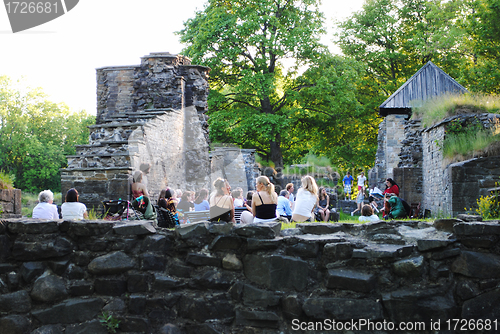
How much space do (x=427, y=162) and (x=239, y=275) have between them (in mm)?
11153

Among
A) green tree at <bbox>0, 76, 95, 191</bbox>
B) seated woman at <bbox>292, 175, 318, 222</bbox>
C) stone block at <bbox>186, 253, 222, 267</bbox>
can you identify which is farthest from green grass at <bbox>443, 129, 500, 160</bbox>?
green tree at <bbox>0, 76, 95, 191</bbox>

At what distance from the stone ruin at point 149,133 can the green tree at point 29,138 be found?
90.3 ft

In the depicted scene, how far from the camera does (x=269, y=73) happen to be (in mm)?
24297

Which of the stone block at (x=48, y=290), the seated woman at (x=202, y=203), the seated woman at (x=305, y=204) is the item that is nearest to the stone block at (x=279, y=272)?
the stone block at (x=48, y=290)

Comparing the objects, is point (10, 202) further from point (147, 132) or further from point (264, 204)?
point (147, 132)

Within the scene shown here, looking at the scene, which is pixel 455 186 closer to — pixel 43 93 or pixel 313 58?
pixel 313 58

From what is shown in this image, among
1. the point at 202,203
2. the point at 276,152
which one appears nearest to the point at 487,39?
→ the point at 276,152

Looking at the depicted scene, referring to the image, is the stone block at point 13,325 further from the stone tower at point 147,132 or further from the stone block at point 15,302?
the stone tower at point 147,132

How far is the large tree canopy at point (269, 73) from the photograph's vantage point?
23.5 m

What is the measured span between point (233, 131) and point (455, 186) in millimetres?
15869

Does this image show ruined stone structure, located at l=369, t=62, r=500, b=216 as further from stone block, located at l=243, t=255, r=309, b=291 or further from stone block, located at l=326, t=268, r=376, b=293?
stone block, located at l=243, t=255, r=309, b=291

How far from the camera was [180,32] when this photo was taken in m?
26.3

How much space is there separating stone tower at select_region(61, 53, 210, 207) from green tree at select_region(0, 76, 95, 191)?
27444mm

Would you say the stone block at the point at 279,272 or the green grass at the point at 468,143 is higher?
the green grass at the point at 468,143
